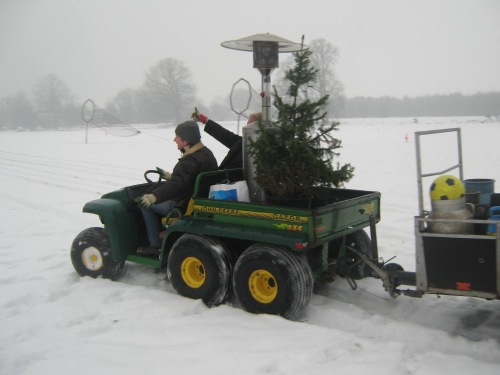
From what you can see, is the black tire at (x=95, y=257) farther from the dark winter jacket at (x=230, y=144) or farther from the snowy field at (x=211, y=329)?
the dark winter jacket at (x=230, y=144)

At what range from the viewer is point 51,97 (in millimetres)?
56625

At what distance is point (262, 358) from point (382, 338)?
1141 mm

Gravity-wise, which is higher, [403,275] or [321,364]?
[403,275]

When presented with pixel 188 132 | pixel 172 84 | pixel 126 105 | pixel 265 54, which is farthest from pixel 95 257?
pixel 126 105

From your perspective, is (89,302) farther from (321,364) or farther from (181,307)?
(321,364)

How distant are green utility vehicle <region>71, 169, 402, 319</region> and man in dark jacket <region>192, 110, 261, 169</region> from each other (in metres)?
0.19

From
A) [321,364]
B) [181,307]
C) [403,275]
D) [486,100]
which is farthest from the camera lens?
[486,100]

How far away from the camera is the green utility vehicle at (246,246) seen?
14.0 feet

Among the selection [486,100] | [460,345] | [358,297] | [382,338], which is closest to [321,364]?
[382,338]

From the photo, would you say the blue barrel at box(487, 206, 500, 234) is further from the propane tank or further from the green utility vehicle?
the propane tank

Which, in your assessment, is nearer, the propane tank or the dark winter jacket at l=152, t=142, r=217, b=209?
the dark winter jacket at l=152, t=142, r=217, b=209

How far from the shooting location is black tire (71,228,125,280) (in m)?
5.62

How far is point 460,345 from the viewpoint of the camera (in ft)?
12.6

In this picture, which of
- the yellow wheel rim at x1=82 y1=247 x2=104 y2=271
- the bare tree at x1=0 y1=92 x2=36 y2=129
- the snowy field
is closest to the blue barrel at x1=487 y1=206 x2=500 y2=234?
the snowy field
